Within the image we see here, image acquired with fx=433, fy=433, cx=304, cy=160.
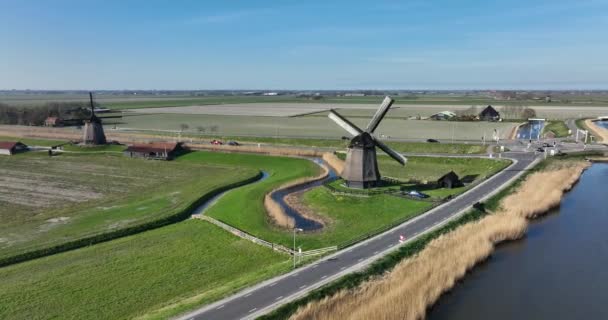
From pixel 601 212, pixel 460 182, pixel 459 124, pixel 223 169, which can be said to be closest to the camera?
pixel 601 212

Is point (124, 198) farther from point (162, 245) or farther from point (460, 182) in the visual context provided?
point (460, 182)

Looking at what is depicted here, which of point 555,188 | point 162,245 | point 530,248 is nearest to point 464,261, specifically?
point 530,248

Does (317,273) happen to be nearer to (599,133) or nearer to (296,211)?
(296,211)

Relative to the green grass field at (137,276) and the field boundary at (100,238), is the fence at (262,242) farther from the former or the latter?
the field boundary at (100,238)

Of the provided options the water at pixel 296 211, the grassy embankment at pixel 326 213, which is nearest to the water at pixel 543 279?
the grassy embankment at pixel 326 213

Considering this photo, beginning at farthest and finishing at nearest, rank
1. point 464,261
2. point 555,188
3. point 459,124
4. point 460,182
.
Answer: point 459,124, point 460,182, point 555,188, point 464,261

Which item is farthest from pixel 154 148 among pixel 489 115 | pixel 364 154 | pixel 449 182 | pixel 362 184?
pixel 489 115

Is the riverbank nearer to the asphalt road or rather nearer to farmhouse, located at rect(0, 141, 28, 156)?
the asphalt road
